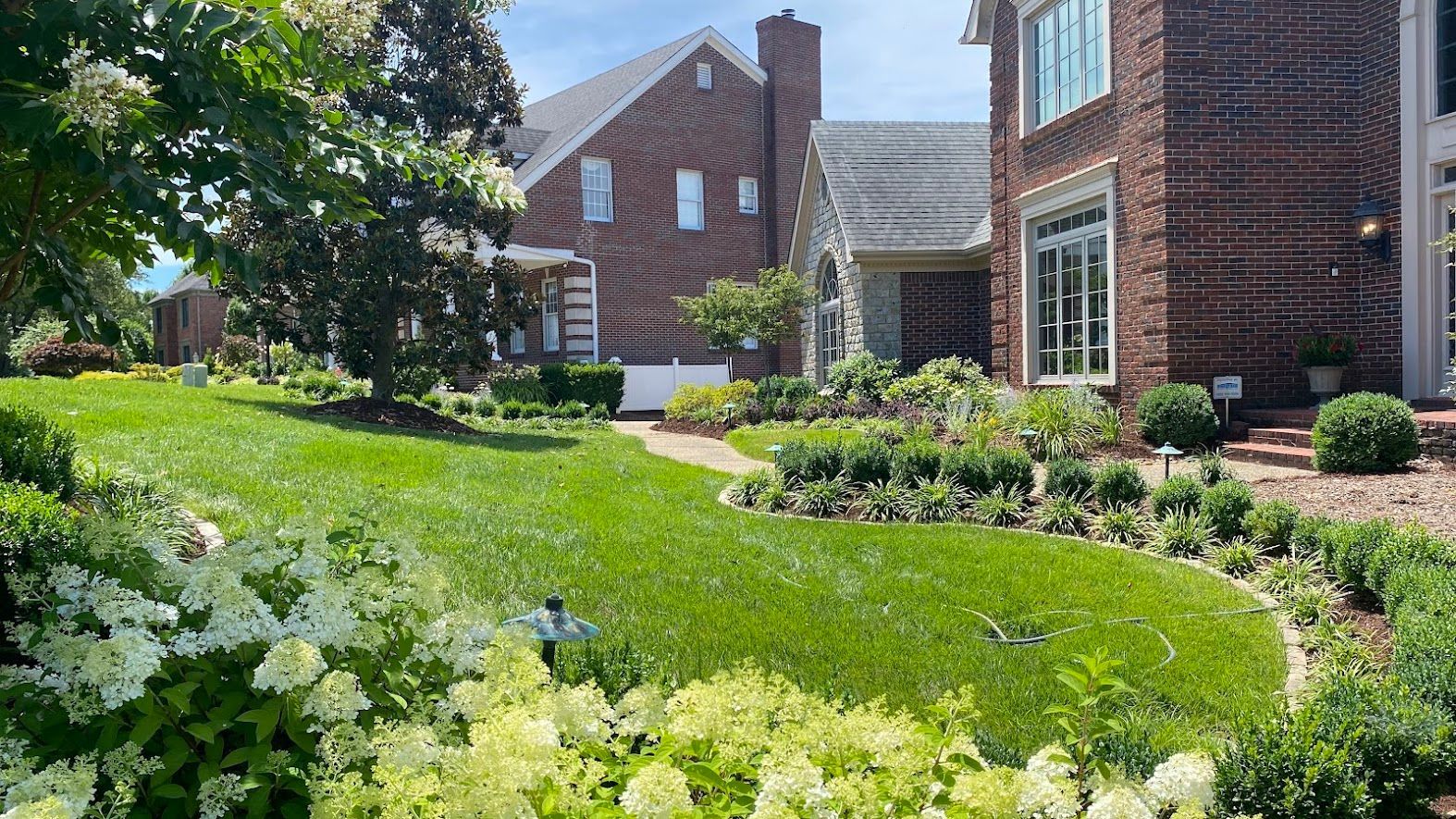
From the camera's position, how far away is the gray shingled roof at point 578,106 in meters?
23.6

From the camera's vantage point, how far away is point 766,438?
1350 cm

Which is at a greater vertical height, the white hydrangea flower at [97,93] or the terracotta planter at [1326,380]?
the white hydrangea flower at [97,93]

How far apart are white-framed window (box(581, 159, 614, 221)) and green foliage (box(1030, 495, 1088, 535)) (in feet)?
57.3

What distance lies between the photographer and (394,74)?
1436 cm

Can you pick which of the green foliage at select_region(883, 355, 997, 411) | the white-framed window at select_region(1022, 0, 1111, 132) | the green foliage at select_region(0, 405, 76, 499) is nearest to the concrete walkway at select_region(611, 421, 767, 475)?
the green foliage at select_region(883, 355, 997, 411)

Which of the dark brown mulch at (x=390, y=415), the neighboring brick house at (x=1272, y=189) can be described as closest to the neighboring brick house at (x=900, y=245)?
the neighboring brick house at (x=1272, y=189)

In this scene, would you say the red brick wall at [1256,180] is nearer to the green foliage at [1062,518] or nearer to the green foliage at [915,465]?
the green foliage at [915,465]

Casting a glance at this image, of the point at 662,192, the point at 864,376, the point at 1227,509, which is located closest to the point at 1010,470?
the point at 1227,509

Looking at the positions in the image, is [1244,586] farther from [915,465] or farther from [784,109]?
[784,109]

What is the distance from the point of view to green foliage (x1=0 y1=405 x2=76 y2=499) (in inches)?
191

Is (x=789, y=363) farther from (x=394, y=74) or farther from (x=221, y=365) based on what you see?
(x=221, y=365)

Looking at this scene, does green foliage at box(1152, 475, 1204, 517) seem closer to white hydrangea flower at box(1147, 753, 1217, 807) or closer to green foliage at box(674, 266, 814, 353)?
white hydrangea flower at box(1147, 753, 1217, 807)

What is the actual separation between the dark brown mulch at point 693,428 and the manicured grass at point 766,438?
0.72 metres

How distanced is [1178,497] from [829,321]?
13163mm
